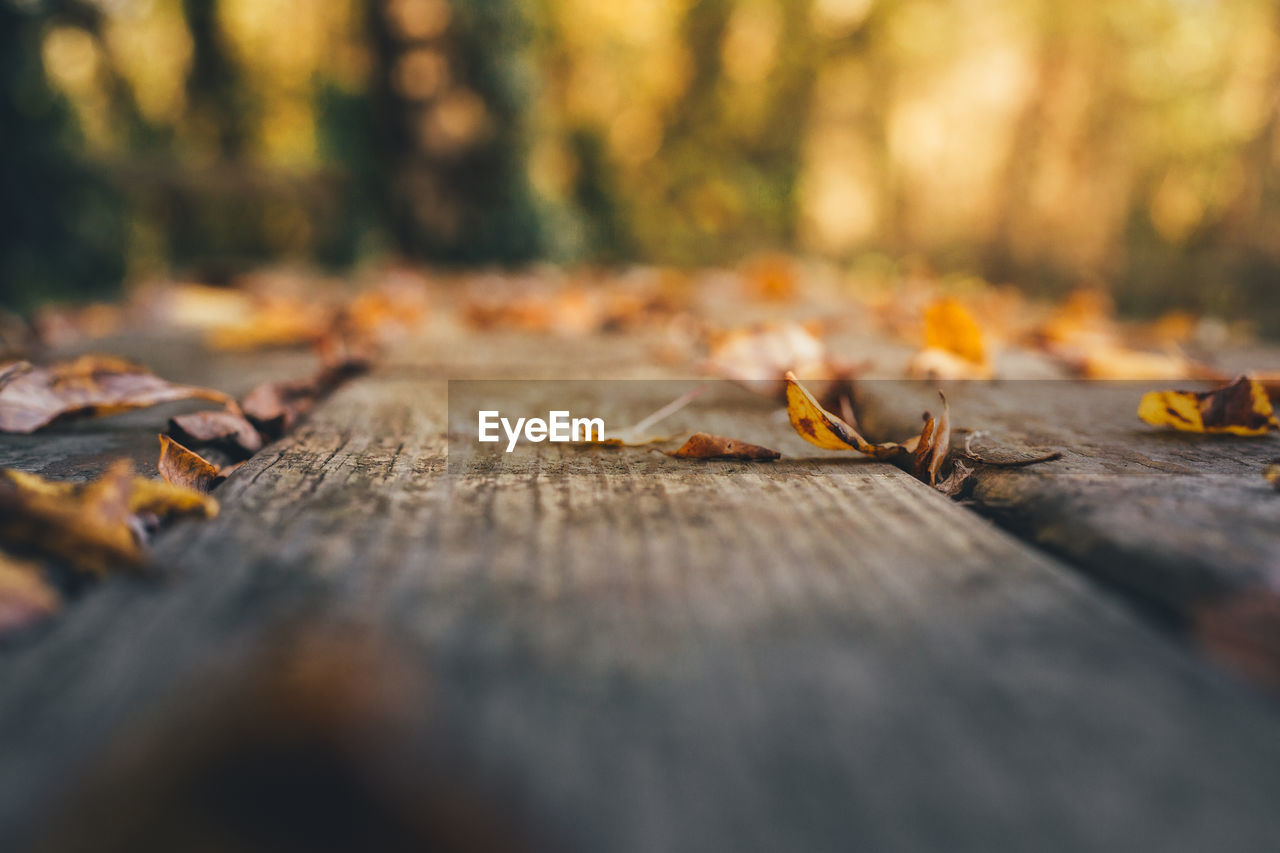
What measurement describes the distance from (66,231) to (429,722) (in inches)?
161

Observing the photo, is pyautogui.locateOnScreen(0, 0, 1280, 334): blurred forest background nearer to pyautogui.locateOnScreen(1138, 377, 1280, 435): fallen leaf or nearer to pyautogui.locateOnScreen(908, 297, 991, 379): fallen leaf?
pyautogui.locateOnScreen(908, 297, 991, 379): fallen leaf

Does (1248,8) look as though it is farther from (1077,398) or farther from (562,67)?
(562,67)

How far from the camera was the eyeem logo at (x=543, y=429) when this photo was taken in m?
0.81

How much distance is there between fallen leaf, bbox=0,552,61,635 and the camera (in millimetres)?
385

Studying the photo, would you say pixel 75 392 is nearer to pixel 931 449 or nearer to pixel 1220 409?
pixel 931 449

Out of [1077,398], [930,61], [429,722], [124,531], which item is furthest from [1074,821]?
[930,61]

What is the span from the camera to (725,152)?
7246 millimetres

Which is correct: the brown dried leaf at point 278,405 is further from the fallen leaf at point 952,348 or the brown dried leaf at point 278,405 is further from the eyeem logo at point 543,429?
the fallen leaf at point 952,348

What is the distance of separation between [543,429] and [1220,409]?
2.37 ft

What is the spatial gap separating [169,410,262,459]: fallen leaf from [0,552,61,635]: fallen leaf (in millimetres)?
332

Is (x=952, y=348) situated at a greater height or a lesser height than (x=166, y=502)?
greater

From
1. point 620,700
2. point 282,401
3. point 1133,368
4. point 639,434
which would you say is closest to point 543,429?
point 639,434

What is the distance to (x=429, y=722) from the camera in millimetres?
317

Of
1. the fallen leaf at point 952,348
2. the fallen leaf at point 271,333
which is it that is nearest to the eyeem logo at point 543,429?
the fallen leaf at point 952,348
